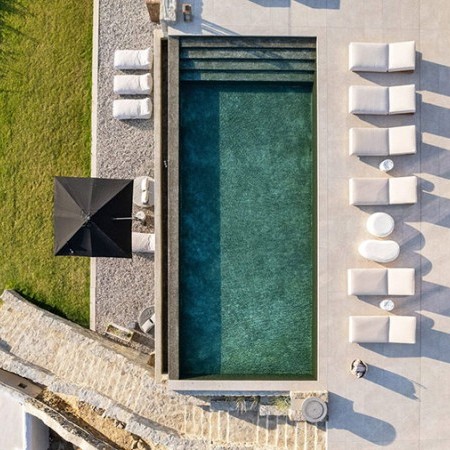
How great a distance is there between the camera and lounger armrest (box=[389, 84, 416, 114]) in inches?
434

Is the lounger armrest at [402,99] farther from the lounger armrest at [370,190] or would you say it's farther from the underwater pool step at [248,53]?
the underwater pool step at [248,53]

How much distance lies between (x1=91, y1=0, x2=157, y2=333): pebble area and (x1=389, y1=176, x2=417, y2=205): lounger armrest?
791 cm

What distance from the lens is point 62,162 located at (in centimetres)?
1543

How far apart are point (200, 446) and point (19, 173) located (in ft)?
36.3

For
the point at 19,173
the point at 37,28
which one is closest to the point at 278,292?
the point at 19,173

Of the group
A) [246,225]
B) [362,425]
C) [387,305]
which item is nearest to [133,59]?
[246,225]

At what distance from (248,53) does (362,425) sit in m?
10.1

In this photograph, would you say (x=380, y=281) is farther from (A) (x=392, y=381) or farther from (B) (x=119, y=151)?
(B) (x=119, y=151)

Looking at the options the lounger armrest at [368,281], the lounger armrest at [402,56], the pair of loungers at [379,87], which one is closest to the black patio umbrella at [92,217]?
the lounger armrest at [368,281]

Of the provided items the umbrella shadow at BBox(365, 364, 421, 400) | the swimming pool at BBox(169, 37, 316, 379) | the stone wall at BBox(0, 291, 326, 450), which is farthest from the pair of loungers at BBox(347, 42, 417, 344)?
the stone wall at BBox(0, 291, 326, 450)

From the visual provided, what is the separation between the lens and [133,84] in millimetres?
14391

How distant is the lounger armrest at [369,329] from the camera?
1109 cm

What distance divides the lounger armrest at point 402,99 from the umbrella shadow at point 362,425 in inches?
300

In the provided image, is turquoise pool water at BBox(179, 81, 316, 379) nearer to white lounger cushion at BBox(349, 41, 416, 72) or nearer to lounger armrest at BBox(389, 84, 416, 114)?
white lounger cushion at BBox(349, 41, 416, 72)
